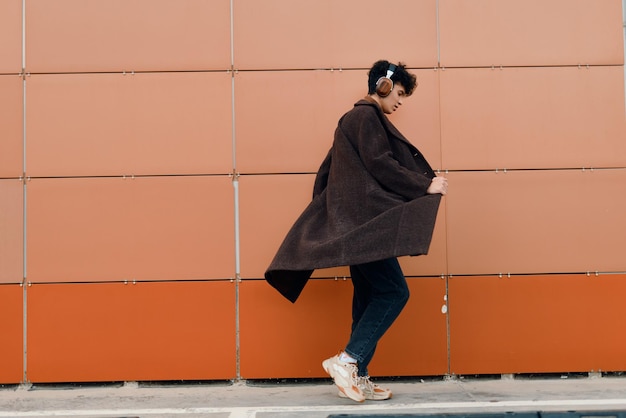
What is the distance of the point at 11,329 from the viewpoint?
5008 mm

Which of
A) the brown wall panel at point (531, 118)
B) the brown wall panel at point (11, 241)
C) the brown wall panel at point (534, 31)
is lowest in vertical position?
the brown wall panel at point (11, 241)

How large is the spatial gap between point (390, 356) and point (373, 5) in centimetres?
222

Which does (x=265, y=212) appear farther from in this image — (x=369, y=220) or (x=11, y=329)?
(x=11, y=329)

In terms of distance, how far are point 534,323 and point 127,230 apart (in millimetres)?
2623

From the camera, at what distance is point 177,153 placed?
504cm

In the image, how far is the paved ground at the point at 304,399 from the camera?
4371 millimetres

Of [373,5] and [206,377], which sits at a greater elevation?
[373,5]

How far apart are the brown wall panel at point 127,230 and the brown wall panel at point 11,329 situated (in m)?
0.22

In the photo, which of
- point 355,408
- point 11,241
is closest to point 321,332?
point 355,408

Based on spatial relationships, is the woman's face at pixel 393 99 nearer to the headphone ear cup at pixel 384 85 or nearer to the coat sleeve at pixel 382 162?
the headphone ear cup at pixel 384 85

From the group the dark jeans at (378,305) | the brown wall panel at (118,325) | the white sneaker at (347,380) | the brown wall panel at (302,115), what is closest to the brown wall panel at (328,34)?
the brown wall panel at (302,115)

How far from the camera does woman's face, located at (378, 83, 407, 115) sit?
4582mm

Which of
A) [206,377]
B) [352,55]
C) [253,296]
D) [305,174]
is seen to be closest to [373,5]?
[352,55]

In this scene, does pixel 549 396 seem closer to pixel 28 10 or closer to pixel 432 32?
pixel 432 32
